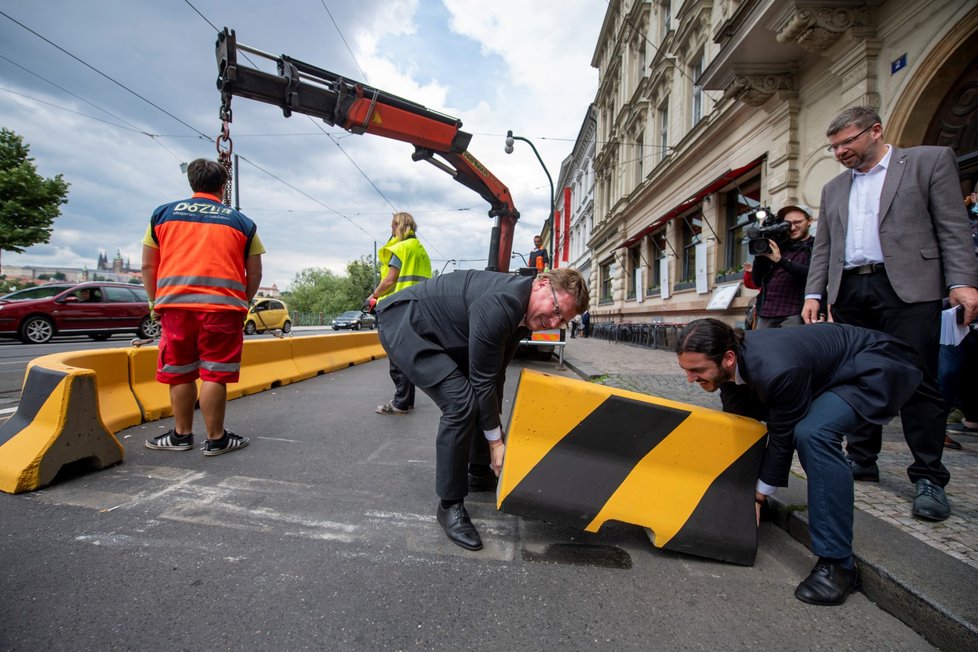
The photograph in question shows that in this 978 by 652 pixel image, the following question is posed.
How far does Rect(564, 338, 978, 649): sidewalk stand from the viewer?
1470 millimetres

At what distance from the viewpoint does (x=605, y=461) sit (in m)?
1.99

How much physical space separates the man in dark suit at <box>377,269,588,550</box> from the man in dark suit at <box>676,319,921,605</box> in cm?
61

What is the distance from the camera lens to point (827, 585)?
169 cm

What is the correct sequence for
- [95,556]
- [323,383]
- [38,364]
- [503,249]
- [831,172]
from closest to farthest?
[95,556] → [38,364] → [323,383] → [831,172] → [503,249]

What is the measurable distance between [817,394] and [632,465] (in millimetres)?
804

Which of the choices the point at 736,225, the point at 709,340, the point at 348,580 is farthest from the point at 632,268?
the point at 348,580

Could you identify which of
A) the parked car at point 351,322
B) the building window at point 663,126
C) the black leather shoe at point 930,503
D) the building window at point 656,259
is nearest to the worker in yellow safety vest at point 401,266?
the black leather shoe at point 930,503

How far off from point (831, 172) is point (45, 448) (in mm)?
9668

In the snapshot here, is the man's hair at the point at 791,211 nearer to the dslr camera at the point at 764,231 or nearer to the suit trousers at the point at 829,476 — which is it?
A: the dslr camera at the point at 764,231

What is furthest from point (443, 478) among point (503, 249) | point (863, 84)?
point (863, 84)

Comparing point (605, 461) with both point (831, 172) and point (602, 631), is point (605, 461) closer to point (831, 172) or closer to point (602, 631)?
point (602, 631)

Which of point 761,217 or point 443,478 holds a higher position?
point 761,217

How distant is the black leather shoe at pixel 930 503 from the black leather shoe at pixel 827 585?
2.10 feet

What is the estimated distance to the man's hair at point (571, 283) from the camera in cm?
198
